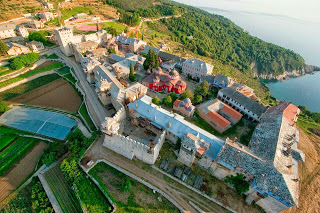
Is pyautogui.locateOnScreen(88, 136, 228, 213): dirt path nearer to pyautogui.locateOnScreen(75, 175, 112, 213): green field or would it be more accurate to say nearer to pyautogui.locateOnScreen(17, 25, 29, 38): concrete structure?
pyautogui.locateOnScreen(75, 175, 112, 213): green field

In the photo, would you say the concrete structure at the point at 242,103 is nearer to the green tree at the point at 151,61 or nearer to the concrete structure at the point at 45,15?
the green tree at the point at 151,61

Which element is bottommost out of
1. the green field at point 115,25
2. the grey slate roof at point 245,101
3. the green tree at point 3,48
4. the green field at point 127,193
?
the green field at point 127,193

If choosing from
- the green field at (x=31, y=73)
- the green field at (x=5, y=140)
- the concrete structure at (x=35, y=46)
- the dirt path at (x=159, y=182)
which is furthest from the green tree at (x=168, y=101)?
the concrete structure at (x=35, y=46)

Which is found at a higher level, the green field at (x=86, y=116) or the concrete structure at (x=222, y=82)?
the concrete structure at (x=222, y=82)

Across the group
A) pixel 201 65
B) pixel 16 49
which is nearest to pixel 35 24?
pixel 16 49

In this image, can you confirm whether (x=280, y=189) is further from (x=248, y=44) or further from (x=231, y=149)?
(x=248, y=44)

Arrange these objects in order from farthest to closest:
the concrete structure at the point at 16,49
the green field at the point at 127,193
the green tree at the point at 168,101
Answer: the concrete structure at the point at 16,49 < the green tree at the point at 168,101 < the green field at the point at 127,193

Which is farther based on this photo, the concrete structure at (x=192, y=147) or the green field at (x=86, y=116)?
the green field at (x=86, y=116)

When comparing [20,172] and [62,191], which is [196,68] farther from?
[20,172]
